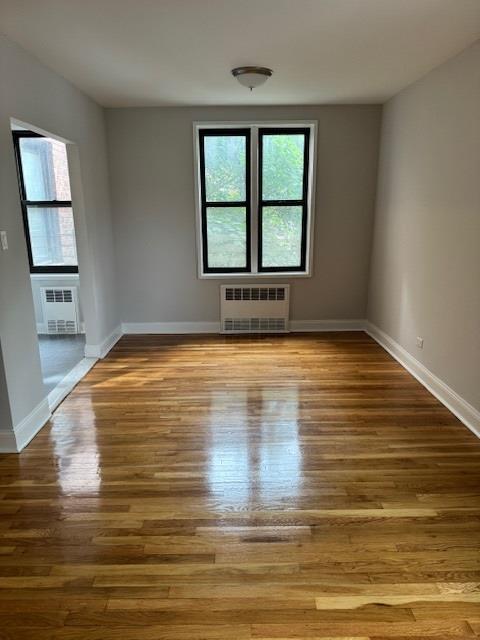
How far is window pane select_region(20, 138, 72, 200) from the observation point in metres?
4.89

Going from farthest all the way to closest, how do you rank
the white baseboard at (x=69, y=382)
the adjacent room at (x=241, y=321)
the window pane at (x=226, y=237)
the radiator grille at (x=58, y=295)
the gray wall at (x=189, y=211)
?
the radiator grille at (x=58, y=295), the window pane at (x=226, y=237), the gray wall at (x=189, y=211), the white baseboard at (x=69, y=382), the adjacent room at (x=241, y=321)

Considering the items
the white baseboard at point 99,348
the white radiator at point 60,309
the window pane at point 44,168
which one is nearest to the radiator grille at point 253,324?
the white baseboard at point 99,348

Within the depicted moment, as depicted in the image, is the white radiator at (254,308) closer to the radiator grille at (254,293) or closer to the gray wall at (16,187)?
the radiator grille at (254,293)

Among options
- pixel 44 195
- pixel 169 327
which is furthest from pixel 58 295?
pixel 169 327

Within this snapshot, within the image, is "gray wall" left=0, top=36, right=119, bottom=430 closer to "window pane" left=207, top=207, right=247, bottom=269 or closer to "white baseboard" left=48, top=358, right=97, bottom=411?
"white baseboard" left=48, top=358, right=97, bottom=411

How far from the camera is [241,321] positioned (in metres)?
5.23

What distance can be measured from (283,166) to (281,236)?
0.79 m

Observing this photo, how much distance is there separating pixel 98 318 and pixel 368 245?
316 centimetres

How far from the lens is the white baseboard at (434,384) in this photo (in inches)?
118

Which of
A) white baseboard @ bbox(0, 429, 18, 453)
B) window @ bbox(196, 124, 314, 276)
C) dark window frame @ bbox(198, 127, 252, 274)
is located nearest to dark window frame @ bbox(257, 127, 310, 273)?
window @ bbox(196, 124, 314, 276)

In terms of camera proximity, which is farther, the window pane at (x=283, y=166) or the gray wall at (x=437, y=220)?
the window pane at (x=283, y=166)

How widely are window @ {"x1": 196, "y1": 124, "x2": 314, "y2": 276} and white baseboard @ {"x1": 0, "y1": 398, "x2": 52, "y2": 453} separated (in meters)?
2.54

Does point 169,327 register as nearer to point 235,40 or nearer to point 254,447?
point 254,447

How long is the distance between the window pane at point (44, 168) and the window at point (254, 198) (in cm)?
160
